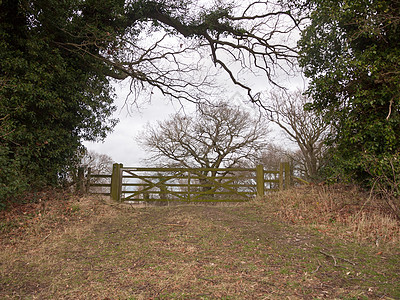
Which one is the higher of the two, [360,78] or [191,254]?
[360,78]

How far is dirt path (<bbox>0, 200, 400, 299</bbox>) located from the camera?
412cm

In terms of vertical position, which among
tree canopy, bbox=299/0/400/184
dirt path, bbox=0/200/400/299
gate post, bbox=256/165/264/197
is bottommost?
dirt path, bbox=0/200/400/299

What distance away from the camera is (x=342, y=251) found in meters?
5.51

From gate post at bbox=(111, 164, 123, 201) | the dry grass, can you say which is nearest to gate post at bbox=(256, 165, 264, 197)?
the dry grass

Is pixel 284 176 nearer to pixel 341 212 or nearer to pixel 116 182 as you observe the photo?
pixel 341 212

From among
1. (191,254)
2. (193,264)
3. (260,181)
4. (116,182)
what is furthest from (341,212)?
(116,182)

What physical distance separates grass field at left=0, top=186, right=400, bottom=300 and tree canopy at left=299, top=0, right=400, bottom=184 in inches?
80.0

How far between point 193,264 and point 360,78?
791cm

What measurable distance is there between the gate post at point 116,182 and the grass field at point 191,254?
249cm

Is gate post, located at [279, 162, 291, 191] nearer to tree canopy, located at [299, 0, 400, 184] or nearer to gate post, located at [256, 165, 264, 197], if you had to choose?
gate post, located at [256, 165, 264, 197]

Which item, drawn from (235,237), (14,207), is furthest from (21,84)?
(235,237)

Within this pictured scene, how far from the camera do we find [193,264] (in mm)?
4914

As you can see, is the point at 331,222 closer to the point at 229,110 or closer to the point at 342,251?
the point at 342,251

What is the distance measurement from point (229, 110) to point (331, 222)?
12.6 m
